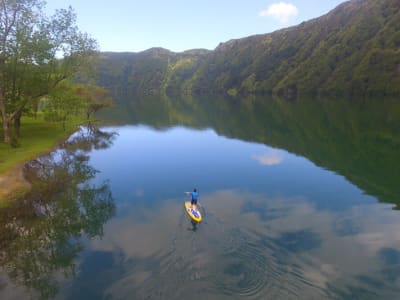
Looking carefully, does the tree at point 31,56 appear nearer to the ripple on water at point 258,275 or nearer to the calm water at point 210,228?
the calm water at point 210,228

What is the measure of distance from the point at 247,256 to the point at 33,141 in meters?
52.4

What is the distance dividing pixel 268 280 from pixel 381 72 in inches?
8514

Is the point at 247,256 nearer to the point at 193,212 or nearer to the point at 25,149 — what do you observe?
the point at 193,212

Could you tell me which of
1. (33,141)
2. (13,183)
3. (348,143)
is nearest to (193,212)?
(13,183)

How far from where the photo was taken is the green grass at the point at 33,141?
41.2m

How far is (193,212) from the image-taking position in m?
26.3

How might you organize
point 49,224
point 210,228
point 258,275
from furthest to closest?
point 49,224 → point 210,228 → point 258,275

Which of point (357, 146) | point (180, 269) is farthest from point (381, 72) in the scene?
point (180, 269)

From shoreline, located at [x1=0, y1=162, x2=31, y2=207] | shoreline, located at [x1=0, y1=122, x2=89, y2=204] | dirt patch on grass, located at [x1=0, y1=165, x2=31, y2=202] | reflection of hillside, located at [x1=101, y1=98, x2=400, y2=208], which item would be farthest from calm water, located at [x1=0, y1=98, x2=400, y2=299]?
dirt patch on grass, located at [x1=0, y1=165, x2=31, y2=202]

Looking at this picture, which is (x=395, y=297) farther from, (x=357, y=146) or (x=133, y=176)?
(x=357, y=146)

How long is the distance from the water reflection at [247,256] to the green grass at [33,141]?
24354mm

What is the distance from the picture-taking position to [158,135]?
3066 inches

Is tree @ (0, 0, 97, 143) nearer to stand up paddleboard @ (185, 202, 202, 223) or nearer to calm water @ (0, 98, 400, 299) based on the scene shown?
calm water @ (0, 98, 400, 299)

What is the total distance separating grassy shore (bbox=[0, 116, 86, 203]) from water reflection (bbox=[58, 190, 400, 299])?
14935mm
